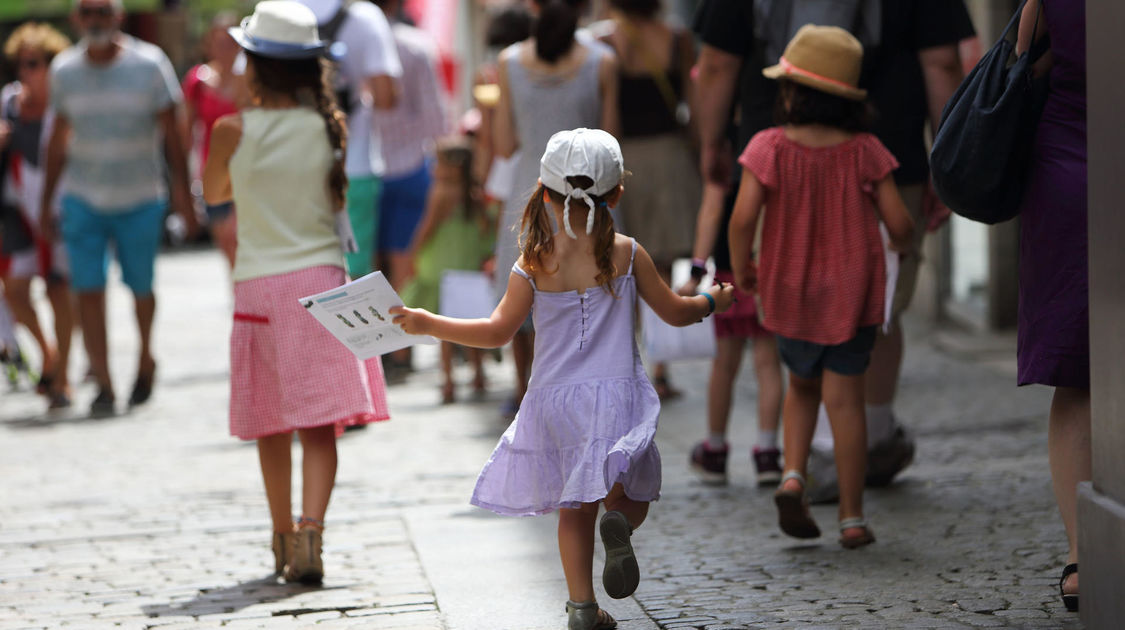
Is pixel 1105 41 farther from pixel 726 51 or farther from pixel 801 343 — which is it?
pixel 726 51

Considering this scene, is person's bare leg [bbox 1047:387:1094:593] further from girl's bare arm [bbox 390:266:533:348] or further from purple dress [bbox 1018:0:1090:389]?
girl's bare arm [bbox 390:266:533:348]

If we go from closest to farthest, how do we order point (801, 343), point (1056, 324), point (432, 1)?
1. point (1056, 324)
2. point (801, 343)
3. point (432, 1)

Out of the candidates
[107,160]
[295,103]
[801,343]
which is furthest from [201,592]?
[107,160]

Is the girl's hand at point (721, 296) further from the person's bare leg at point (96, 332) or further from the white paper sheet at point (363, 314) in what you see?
the person's bare leg at point (96, 332)

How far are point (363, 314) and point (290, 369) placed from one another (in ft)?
3.30

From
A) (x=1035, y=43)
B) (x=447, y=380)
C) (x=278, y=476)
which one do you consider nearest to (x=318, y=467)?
(x=278, y=476)

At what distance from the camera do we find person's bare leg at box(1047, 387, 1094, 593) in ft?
14.9

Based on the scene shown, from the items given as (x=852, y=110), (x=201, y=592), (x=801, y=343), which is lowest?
(x=201, y=592)

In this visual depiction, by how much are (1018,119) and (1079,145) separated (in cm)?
17

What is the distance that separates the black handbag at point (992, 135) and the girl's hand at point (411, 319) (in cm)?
145

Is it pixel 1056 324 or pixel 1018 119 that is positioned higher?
pixel 1018 119

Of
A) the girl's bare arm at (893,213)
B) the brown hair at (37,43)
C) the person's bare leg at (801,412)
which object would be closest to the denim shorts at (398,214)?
the brown hair at (37,43)

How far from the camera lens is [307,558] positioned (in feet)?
17.3

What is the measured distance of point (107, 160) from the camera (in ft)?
32.2
